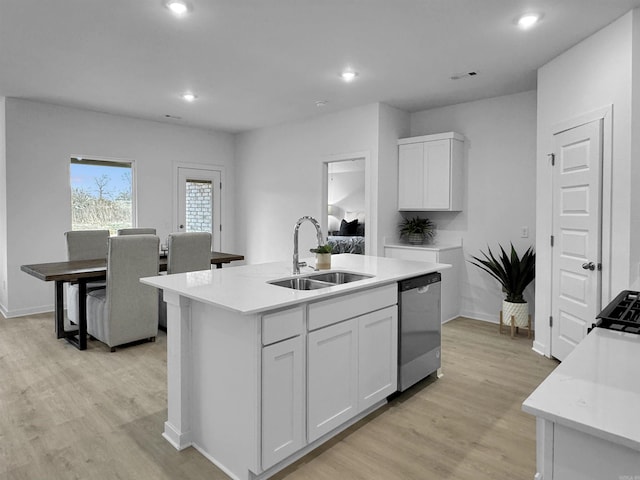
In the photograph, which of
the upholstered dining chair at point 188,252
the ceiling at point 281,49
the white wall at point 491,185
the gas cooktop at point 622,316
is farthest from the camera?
the white wall at point 491,185

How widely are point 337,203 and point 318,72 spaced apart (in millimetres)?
2554

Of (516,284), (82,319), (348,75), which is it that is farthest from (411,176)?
(82,319)

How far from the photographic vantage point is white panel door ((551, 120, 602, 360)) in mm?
2957

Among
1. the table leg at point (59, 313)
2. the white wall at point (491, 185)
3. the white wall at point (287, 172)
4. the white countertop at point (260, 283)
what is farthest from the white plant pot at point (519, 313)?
the table leg at point (59, 313)

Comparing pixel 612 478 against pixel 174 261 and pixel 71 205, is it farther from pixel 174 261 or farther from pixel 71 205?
pixel 71 205

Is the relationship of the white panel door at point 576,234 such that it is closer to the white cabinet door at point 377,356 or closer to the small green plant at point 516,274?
the small green plant at point 516,274

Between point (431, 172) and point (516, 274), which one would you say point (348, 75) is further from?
point (516, 274)

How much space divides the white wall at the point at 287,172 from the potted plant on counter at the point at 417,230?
1.63 ft

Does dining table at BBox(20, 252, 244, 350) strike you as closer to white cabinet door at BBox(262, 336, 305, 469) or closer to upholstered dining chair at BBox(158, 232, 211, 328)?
upholstered dining chair at BBox(158, 232, 211, 328)

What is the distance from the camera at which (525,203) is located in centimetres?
446

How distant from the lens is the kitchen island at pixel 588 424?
29.4 inches

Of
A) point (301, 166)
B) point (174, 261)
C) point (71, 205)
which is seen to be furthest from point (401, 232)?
point (71, 205)

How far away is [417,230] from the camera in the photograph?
497 centimetres

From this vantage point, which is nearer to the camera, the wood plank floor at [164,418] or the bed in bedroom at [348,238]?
the wood plank floor at [164,418]
